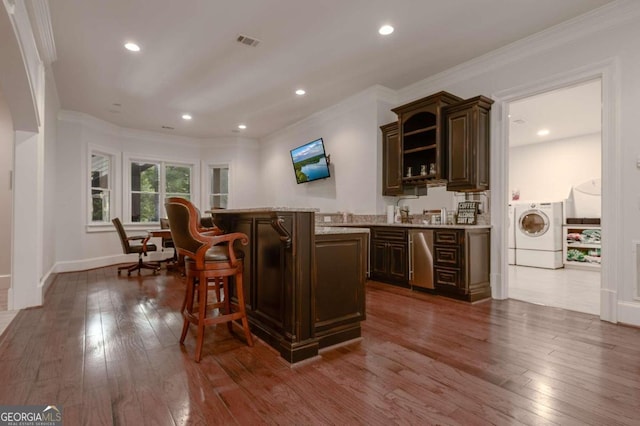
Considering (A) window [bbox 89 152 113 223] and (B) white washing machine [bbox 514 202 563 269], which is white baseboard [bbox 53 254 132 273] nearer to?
(A) window [bbox 89 152 113 223]

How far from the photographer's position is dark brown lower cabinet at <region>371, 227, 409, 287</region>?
14.8 ft

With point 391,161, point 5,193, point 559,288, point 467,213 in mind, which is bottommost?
point 559,288

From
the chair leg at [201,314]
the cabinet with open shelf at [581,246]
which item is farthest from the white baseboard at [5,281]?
the cabinet with open shelf at [581,246]

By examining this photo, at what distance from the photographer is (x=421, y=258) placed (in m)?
4.28

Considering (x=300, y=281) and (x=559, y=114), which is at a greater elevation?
(x=559, y=114)

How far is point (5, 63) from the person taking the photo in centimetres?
263

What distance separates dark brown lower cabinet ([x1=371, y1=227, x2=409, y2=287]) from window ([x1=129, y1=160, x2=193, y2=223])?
5319mm

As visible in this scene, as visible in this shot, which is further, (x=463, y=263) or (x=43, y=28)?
(x=463, y=263)

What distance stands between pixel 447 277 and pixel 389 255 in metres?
0.92

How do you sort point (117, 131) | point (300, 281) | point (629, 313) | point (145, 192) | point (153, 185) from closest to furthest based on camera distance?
point (300, 281), point (629, 313), point (117, 131), point (145, 192), point (153, 185)

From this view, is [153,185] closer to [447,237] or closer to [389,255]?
[389,255]

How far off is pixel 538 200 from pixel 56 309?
893 centimetres

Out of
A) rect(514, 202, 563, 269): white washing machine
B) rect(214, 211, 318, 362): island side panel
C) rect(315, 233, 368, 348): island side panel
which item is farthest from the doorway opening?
rect(214, 211, 318, 362): island side panel

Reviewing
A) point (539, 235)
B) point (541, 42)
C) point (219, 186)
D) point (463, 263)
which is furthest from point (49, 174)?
point (539, 235)
